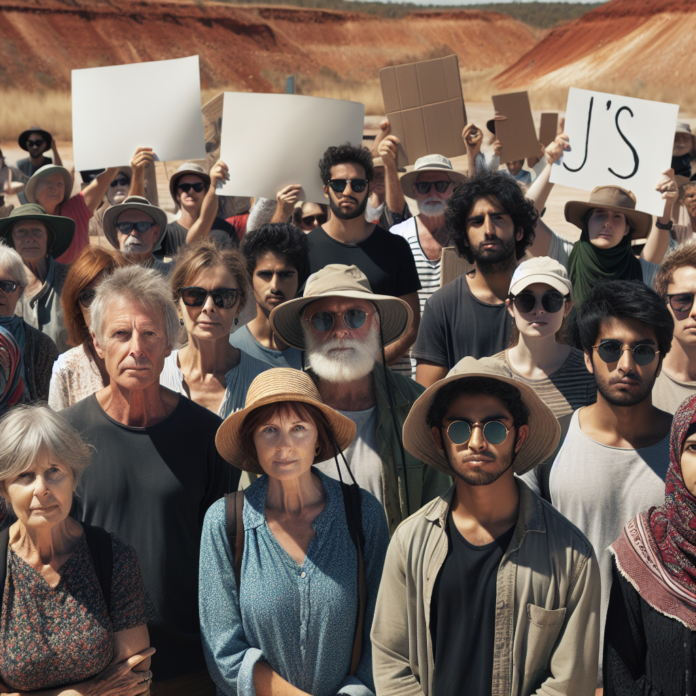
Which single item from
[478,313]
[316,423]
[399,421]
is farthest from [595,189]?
[316,423]

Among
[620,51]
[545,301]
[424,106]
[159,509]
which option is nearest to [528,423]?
[545,301]

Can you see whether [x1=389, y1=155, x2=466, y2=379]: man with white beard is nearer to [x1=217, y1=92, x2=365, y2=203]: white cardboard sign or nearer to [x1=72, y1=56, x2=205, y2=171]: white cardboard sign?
[x1=217, y1=92, x2=365, y2=203]: white cardboard sign

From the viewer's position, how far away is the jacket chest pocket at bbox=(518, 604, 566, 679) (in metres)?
2.59

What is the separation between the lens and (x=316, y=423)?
3025 mm

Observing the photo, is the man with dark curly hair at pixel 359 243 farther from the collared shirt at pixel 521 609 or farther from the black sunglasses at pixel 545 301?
the collared shirt at pixel 521 609

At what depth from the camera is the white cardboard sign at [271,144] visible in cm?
593

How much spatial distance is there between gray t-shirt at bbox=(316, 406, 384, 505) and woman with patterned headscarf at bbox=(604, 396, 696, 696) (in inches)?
39.6

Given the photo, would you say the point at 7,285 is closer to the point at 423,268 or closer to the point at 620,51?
the point at 423,268

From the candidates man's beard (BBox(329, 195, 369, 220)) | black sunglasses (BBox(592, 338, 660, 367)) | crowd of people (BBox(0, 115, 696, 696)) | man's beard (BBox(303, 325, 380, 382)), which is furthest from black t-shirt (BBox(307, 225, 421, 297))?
black sunglasses (BBox(592, 338, 660, 367))

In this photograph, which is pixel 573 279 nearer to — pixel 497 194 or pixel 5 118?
pixel 497 194

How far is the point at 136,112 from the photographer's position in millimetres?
6125

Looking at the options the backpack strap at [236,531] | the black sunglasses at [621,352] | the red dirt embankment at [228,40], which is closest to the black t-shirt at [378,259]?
the black sunglasses at [621,352]

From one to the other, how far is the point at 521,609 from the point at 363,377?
1.32 metres

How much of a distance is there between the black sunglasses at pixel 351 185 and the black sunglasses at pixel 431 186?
930 mm
